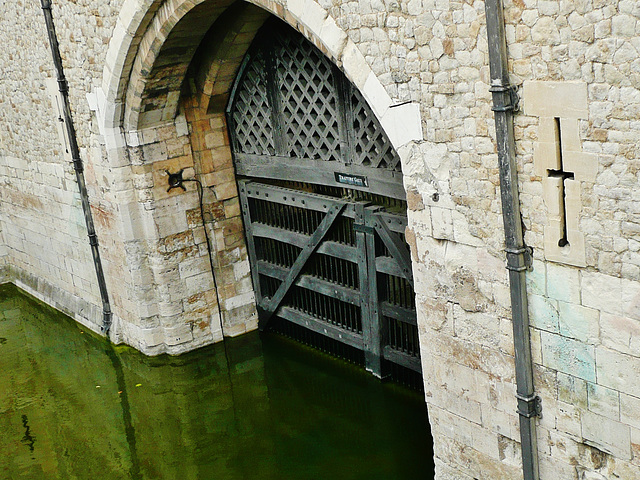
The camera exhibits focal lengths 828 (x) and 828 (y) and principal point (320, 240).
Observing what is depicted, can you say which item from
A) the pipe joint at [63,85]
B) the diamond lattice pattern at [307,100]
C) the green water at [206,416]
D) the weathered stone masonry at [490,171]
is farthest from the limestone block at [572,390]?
the pipe joint at [63,85]

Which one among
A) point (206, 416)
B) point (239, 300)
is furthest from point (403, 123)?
point (239, 300)

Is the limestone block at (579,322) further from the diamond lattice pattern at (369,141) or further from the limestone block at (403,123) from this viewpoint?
the diamond lattice pattern at (369,141)

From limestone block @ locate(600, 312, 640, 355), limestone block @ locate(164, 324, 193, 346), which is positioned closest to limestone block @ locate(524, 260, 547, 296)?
limestone block @ locate(600, 312, 640, 355)

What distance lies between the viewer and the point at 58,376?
9.16m

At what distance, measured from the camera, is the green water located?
6867mm

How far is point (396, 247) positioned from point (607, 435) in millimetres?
3016

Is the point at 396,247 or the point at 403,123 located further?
the point at 396,247

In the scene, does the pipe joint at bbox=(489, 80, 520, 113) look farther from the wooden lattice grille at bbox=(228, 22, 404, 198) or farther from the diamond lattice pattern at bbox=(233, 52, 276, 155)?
the diamond lattice pattern at bbox=(233, 52, 276, 155)

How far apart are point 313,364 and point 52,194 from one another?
4.17 meters

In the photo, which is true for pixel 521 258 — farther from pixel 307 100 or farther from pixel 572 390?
pixel 307 100

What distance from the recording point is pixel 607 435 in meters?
4.51

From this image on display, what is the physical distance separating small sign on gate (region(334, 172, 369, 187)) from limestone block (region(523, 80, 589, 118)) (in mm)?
2983

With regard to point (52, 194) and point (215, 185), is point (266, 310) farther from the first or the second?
point (52, 194)

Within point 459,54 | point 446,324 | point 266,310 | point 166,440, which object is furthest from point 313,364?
point 459,54
